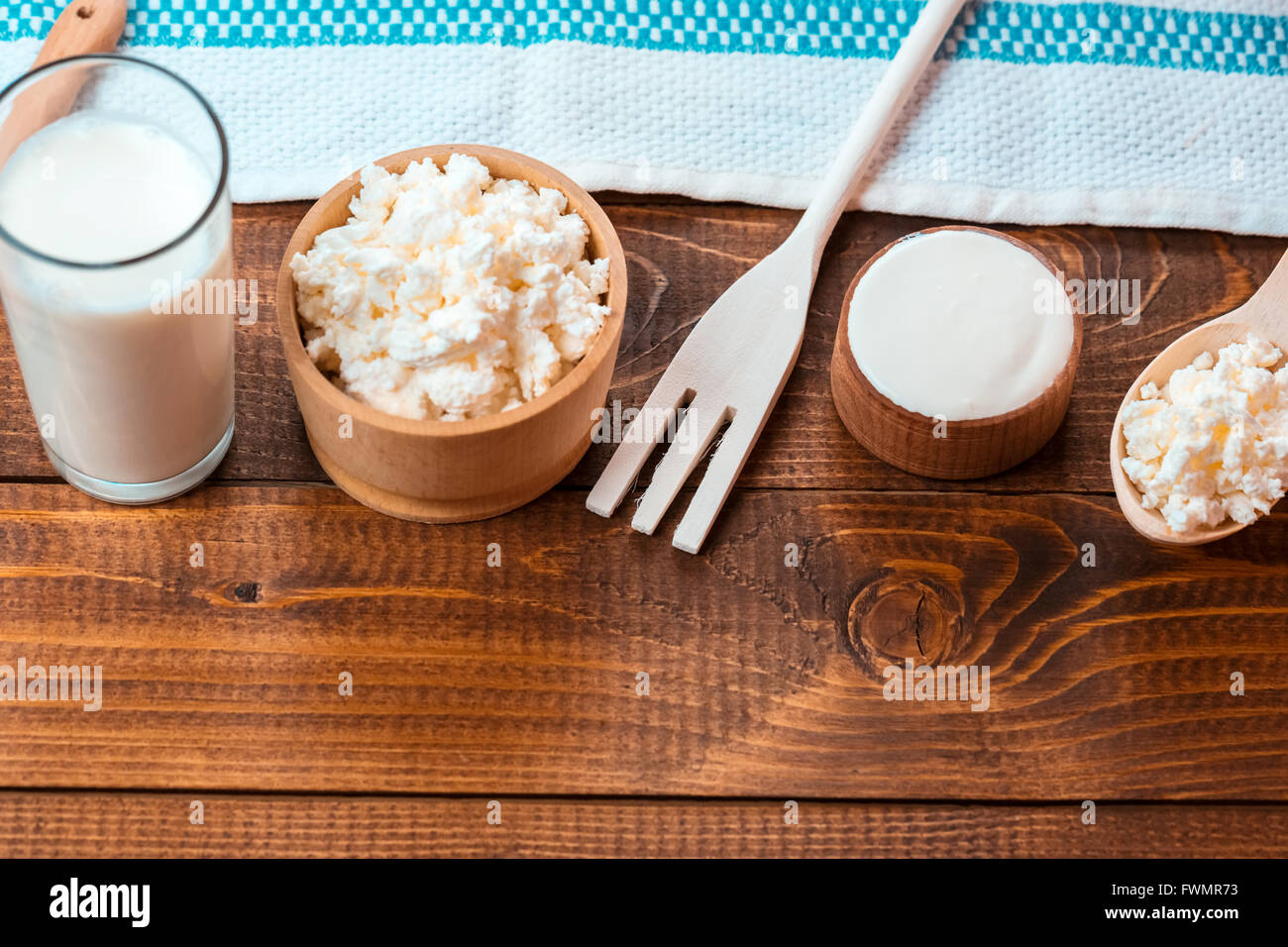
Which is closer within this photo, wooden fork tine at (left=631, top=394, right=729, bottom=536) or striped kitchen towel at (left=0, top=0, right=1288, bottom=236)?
wooden fork tine at (left=631, top=394, right=729, bottom=536)

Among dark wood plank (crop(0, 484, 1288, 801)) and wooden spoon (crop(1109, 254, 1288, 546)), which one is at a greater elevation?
wooden spoon (crop(1109, 254, 1288, 546))

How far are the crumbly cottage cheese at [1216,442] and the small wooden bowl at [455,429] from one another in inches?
12.6

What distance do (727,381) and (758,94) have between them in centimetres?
25

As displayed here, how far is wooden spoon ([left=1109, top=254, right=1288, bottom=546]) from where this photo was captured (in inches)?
28.1

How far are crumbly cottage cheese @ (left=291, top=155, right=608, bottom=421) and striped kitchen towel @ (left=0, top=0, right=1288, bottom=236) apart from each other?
0.60ft

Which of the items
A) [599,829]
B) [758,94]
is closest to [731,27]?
[758,94]

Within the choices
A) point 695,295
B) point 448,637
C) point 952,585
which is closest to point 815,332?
point 695,295

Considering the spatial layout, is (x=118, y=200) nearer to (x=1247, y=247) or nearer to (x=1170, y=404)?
(x=1170, y=404)

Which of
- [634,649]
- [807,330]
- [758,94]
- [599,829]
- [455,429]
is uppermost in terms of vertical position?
[758,94]

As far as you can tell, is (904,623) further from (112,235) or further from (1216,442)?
(112,235)

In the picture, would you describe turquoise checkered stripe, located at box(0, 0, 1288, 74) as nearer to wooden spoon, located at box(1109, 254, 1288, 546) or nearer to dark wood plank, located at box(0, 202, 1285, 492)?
dark wood plank, located at box(0, 202, 1285, 492)

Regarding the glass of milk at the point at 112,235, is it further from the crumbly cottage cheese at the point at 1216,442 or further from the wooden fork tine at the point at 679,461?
the crumbly cottage cheese at the point at 1216,442

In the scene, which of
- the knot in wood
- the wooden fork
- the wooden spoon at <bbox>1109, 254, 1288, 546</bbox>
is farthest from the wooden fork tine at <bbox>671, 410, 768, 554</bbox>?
the wooden spoon at <bbox>1109, 254, 1288, 546</bbox>

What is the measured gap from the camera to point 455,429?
2.03ft
